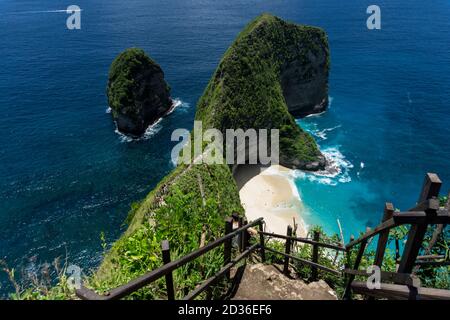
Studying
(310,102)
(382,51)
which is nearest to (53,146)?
(310,102)

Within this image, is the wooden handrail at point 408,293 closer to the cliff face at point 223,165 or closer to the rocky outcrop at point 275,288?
the rocky outcrop at point 275,288

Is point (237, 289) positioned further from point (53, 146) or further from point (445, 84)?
point (445, 84)

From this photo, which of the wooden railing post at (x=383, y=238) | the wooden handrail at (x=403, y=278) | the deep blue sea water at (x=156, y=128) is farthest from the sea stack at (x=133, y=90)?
the wooden handrail at (x=403, y=278)

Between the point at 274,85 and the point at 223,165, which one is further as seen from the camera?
the point at 274,85

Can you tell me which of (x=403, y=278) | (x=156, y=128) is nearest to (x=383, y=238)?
(x=403, y=278)

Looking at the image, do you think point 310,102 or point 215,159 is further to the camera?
point 310,102

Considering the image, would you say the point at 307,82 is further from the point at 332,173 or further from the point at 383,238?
the point at 383,238

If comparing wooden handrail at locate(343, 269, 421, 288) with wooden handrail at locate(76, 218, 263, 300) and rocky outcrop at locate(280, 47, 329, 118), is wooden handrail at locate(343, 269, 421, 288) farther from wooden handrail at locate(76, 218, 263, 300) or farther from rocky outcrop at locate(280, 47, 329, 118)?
rocky outcrop at locate(280, 47, 329, 118)
